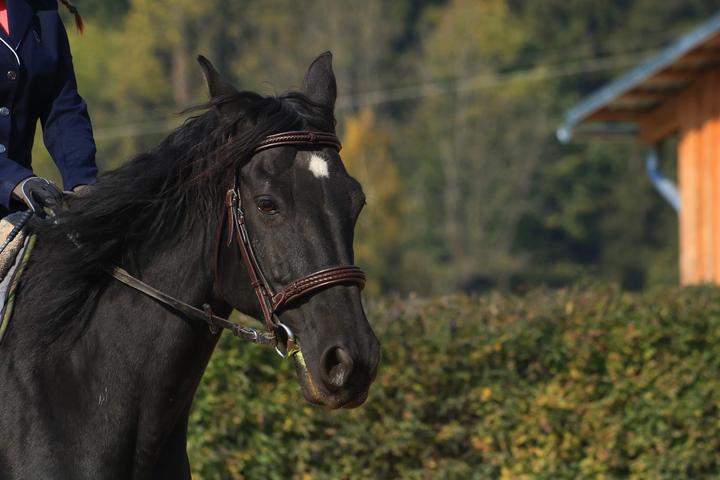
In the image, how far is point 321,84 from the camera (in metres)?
4.07

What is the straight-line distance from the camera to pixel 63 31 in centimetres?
446

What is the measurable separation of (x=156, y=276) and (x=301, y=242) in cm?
55

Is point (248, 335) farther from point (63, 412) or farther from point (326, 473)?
point (326, 473)

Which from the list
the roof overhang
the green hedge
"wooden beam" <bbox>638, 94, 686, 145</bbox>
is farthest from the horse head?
"wooden beam" <bbox>638, 94, 686, 145</bbox>

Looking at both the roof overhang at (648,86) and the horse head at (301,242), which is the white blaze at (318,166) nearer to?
the horse head at (301,242)

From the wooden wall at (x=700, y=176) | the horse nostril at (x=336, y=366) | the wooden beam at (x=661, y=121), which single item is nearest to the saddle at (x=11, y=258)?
the horse nostril at (x=336, y=366)

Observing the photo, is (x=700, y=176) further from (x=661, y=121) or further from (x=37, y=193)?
(x=37, y=193)

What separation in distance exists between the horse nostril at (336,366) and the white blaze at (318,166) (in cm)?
55

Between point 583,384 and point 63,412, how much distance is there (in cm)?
459

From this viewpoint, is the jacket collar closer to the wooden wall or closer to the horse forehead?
the horse forehead

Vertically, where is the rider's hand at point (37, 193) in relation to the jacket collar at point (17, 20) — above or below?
below

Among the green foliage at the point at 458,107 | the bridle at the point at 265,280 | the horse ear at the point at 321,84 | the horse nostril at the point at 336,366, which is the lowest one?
the horse nostril at the point at 336,366

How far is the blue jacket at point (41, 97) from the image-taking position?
4.18 meters

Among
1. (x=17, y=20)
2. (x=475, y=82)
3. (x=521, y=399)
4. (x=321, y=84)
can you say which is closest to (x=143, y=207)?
(x=321, y=84)
